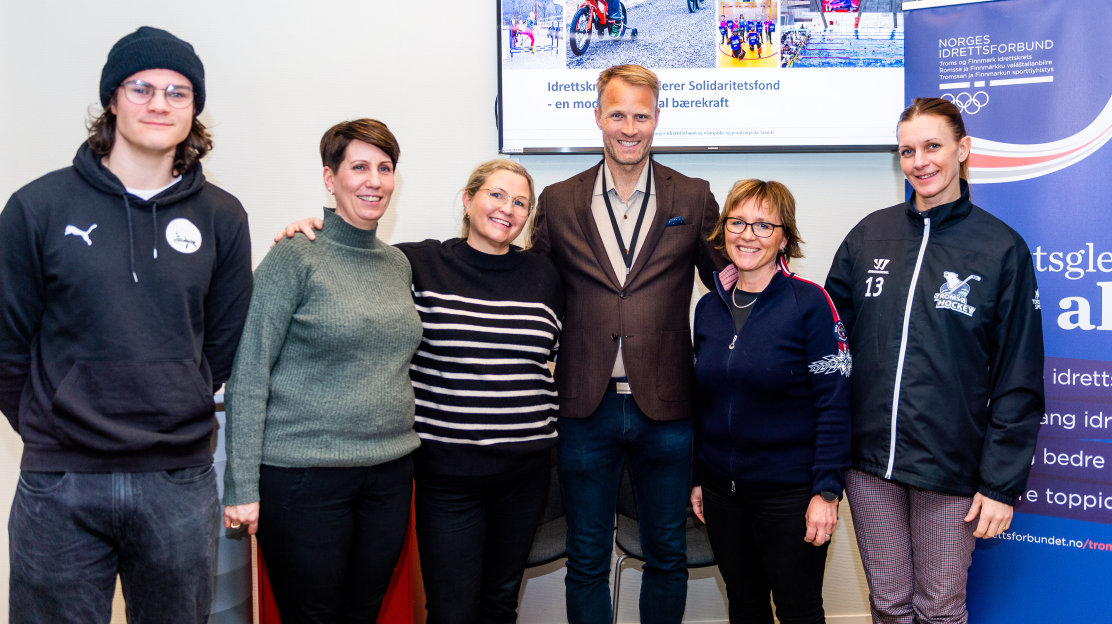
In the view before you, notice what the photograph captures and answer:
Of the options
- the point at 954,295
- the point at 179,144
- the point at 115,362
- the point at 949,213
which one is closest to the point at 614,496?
the point at 954,295

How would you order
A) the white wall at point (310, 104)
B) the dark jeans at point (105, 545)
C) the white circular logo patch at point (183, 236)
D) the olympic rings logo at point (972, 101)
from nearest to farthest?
the dark jeans at point (105, 545) < the white circular logo patch at point (183, 236) < the olympic rings logo at point (972, 101) < the white wall at point (310, 104)

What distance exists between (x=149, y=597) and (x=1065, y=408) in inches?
107

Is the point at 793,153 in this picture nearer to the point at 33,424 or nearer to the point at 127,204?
the point at 127,204

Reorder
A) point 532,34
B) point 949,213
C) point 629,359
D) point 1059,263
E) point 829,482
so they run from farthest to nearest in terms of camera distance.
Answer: point 532,34
point 1059,263
point 629,359
point 949,213
point 829,482

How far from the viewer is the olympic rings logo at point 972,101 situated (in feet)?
7.95

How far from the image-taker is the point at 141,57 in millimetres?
1471

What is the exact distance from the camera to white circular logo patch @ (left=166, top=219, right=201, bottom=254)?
4.94 ft

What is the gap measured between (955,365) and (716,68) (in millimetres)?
1512

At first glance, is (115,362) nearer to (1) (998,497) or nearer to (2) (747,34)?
(1) (998,497)

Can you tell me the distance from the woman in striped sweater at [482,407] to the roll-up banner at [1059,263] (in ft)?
5.31

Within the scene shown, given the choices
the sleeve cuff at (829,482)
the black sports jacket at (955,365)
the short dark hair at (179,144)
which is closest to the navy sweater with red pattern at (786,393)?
the sleeve cuff at (829,482)

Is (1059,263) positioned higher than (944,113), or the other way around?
(944,113)

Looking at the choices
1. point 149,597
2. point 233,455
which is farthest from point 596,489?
point 149,597

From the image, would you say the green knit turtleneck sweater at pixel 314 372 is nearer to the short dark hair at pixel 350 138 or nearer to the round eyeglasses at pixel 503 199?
the short dark hair at pixel 350 138
